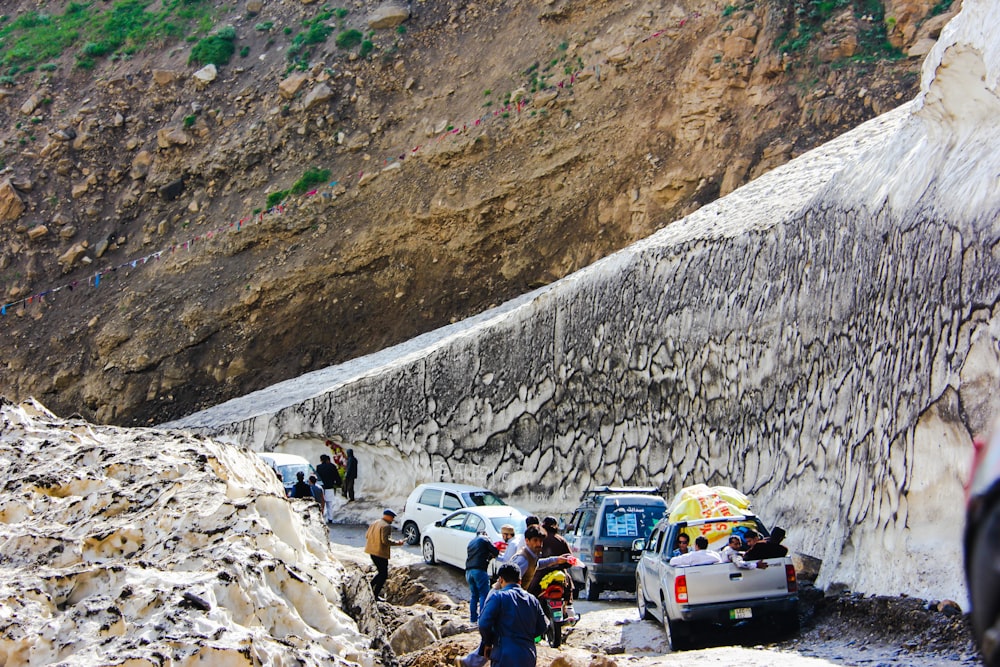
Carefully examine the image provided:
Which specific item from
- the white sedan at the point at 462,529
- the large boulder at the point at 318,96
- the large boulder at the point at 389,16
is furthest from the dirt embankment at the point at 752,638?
the large boulder at the point at 389,16

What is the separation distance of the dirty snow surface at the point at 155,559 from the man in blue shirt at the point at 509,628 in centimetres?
90

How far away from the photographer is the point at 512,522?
617 inches

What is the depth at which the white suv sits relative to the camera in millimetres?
18431

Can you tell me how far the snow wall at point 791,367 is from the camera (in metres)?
10.9

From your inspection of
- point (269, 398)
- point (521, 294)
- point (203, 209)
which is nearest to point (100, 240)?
point (203, 209)

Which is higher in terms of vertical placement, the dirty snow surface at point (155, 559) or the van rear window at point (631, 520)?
the dirty snow surface at point (155, 559)

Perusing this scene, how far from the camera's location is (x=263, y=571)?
6047 mm

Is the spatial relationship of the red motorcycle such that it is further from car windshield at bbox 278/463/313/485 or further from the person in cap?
car windshield at bbox 278/463/313/485

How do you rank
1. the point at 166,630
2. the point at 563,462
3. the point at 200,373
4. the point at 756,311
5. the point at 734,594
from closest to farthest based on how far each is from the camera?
the point at 166,630 < the point at 734,594 < the point at 756,311 < the point at 563,462 < the point at 200,373

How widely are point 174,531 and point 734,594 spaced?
5.81 metres

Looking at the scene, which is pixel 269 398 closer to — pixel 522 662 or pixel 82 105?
pixel 82 105

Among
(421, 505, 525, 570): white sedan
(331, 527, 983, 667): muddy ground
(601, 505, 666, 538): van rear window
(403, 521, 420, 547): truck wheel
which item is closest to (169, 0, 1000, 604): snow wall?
(331, 527, 983, 667): muddy ground

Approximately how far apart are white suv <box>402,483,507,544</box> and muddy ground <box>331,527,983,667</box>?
4.76 meters

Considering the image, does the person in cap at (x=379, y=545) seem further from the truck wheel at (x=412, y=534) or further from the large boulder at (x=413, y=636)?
the truck wheel at (x=412, y=534)
